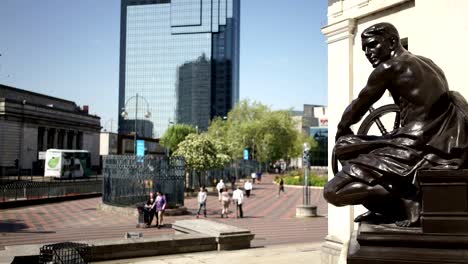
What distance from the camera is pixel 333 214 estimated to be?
1139 cm

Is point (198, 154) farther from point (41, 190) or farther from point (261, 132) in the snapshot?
point (261, 132)

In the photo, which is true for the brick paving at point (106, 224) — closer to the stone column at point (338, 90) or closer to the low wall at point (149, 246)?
the low wall at point (149, 246)

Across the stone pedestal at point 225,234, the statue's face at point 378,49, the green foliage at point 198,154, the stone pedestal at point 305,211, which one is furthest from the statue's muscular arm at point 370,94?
the green foliage at point 198,154

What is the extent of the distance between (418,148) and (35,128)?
224 feet

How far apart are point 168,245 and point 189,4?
158845 mm

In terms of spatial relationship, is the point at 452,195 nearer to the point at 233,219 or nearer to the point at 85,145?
the point at 233,219

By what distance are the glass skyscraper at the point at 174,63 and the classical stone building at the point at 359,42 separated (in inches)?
5413

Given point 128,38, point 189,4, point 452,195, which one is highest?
point 189,4

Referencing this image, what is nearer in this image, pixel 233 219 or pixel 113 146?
pixel 233 219

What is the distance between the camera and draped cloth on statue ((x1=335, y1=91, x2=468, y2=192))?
4242 millimetres

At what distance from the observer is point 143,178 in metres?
25.4

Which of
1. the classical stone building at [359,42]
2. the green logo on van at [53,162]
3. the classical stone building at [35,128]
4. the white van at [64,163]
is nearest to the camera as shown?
the classical stone building at [359,42]

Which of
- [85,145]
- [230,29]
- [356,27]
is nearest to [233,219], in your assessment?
[356,27]

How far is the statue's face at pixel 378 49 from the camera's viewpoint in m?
4.74
